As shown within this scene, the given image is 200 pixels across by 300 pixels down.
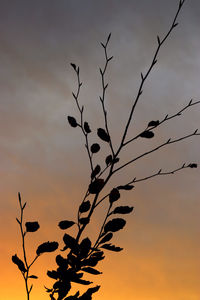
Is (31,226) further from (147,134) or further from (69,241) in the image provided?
(147,134)

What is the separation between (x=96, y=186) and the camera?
3102 mm

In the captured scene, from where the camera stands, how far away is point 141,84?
11.1 ft

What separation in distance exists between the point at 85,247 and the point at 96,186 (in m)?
0.47

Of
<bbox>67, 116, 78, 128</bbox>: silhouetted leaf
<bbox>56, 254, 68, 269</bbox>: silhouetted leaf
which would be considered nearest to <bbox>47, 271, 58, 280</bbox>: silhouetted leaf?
<bbox>56, 254, 68, 269</bbox>: silhouetted leaf

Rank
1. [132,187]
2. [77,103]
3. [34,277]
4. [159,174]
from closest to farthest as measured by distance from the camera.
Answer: [34,277]
[132,187]
[159,174]
[77,103]

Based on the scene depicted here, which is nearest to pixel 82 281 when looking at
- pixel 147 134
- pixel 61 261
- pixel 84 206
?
pixel 61 261

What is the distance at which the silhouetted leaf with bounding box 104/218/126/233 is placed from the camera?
3.10 m

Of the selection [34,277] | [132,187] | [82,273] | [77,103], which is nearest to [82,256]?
[82,273]

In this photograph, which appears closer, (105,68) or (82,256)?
(82,256)

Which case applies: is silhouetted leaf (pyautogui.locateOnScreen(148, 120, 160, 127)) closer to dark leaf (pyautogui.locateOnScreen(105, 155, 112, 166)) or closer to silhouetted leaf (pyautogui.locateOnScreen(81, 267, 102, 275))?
dark leaf (pyautogui.locateOnScreen(105, 155, 112, 166))

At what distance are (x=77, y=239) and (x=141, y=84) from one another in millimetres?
1399

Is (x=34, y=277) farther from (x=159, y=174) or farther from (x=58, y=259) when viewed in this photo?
(x=159, y=174)

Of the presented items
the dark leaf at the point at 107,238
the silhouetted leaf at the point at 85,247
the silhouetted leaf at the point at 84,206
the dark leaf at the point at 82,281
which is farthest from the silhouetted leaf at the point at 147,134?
the dark leaf at the point at 82,281

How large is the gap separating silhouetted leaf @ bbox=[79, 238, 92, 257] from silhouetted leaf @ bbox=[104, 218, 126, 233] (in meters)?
0.18
